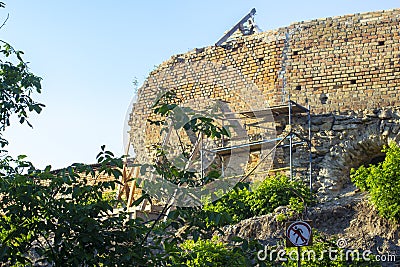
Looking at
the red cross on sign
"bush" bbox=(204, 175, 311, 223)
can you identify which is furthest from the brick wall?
the red cross on sign

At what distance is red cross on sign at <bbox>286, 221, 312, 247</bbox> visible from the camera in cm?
754

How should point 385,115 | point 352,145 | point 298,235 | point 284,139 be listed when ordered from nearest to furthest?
point 298,235 → point 385,115 → point 352,145 → point 284,139

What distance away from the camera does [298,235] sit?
756 cm

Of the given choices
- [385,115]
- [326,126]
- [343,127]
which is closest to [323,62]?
[326,126]

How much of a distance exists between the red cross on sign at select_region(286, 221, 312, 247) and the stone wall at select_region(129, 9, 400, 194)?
5.64 meters

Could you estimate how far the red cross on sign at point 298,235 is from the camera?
297 inches

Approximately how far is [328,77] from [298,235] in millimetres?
6941

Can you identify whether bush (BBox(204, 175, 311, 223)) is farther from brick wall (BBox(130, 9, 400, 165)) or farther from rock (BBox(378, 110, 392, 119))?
brick wall (BBox(130, 9, 400, 165))

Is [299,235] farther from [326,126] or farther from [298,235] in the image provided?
[326,126]

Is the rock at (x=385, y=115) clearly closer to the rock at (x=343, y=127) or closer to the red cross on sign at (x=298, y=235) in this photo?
the rock at (x=343, y=127)

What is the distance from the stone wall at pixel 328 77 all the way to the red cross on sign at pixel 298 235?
564 centimetres

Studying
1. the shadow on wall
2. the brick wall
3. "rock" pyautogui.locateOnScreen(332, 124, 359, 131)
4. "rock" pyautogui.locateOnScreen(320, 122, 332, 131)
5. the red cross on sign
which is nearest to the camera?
the red cross on sign

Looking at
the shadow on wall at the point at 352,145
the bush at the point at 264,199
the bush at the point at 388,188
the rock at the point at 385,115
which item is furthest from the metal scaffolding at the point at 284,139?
the bush at the point at 388,188

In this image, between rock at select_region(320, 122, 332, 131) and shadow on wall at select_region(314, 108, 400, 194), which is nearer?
shadow on wall at select_region(314, 108, 400, 194)
